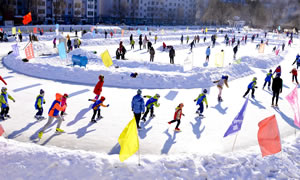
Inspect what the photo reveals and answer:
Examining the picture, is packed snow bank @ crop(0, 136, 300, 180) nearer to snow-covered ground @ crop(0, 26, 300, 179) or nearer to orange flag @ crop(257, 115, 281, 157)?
snow-covered ground @ crop(0, 26, 300, 179)

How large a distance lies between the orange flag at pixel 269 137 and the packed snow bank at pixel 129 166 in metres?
0.49

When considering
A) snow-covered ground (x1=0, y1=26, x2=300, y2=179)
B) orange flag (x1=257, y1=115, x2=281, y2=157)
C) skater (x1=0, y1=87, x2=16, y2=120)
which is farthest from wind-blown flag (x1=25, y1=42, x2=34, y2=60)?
orange flag (x1=257, y1=115, x2=281, y2=157)

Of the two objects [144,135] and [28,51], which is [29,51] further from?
[144,135]

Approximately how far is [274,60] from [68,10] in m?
66.3

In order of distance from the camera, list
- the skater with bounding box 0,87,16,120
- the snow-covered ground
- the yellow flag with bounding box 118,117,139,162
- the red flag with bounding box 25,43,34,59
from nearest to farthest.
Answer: the yellow flag with bounding box 118,117,139,162, the snow-covered ground, the skater with bounding box 0,87,16,120, the red flag with bounding box 25,43,34,59

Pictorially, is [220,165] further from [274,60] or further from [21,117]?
[274,60]

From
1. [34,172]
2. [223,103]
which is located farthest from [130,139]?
[223,103]

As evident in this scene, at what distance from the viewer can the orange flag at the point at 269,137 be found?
6.97 m

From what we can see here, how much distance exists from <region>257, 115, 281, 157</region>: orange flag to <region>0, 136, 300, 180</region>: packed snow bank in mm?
493

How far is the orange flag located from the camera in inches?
275

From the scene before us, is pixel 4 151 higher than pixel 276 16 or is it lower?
lower

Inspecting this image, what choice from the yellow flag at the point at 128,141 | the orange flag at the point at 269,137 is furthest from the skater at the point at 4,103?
the orange flag at the point at 269,137

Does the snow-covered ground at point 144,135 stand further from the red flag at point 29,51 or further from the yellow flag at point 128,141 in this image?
the red flag at point 29,51

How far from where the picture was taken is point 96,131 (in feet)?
29.4
